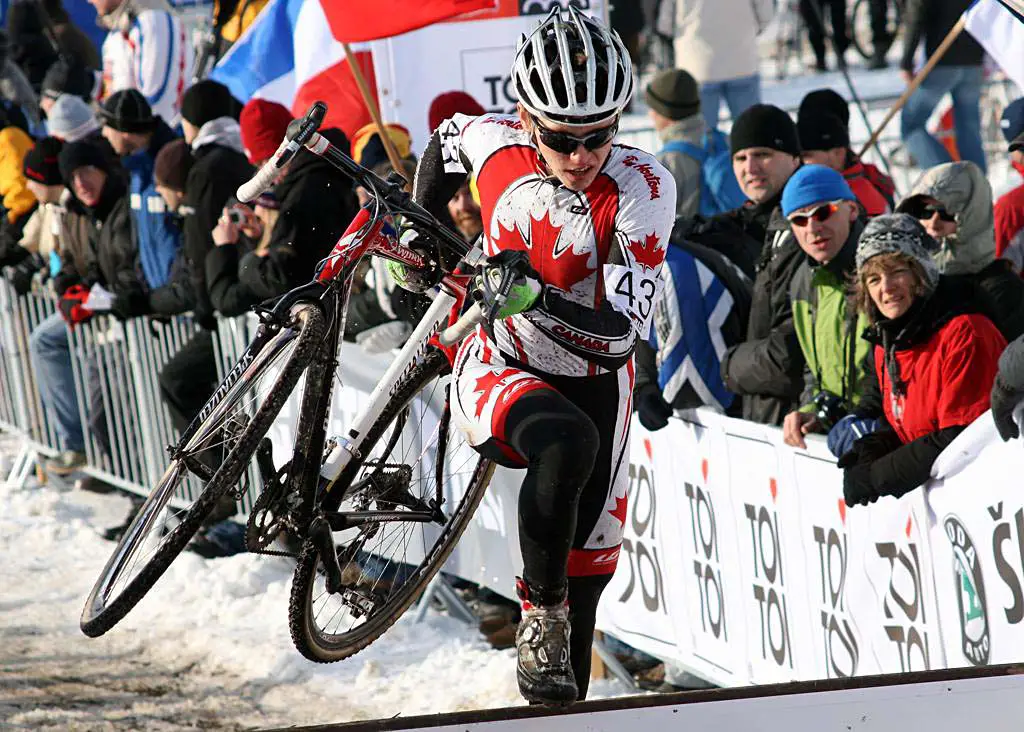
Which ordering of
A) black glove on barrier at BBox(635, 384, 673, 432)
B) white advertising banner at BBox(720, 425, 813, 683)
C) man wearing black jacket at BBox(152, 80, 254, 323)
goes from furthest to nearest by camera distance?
man wearing black jacket at BBox(152, 80, 254, 323)
black glove on barrier at BBox(635, 384, 673, 432)
white advertising banner at BBox(720, 425, 813, 683)

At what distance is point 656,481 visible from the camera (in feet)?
23.6

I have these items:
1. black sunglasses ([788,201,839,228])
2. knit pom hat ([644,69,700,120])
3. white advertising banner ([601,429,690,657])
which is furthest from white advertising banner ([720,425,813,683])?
knit pom hat ([644,69,700,120])

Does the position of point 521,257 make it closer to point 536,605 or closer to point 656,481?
point 536,605

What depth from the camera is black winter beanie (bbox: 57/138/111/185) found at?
1041 cm

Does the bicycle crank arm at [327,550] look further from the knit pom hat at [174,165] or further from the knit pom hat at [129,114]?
the knit pom hat at [129,114]

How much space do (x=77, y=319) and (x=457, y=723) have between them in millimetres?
6603

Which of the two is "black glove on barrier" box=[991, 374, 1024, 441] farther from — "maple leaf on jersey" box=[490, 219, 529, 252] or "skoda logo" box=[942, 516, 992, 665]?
"maple leaf on jersey" box=[490, 219, 529, 252]

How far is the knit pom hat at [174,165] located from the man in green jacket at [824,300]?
4.05 meters

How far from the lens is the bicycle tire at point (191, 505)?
15.6ft

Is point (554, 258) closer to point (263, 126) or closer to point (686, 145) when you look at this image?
point (263, 126)

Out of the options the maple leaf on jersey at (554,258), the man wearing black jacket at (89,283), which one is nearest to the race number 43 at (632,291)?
the maple leaf on jersey at (554,258)

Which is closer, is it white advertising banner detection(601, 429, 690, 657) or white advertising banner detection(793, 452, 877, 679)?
white advertising banner detection(793, 452, 877, 679)

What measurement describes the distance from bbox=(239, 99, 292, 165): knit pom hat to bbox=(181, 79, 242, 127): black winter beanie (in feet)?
4.26

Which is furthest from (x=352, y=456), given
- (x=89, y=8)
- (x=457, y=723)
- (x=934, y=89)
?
(x=89, y=8)
